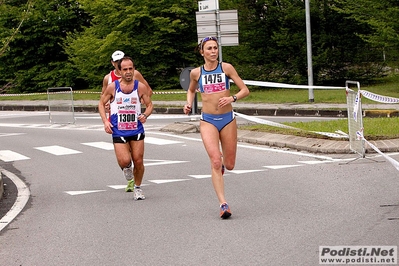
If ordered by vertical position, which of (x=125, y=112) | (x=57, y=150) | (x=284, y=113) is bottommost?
(x=284, y=113)

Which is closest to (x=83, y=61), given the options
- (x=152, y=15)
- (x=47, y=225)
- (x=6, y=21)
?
(x=152, y=15)

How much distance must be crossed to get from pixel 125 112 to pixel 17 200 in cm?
194

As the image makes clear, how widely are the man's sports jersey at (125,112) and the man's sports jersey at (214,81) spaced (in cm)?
159

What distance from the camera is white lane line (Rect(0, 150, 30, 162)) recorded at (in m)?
17.7

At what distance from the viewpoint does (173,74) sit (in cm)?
4266

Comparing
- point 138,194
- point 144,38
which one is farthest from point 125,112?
point 144,38

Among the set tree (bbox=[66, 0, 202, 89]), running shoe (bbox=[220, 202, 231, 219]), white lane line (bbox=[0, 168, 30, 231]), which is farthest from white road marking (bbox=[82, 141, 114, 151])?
tree (bbox=[66, 0, 202, 89])

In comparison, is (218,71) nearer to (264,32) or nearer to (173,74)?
(264,32)

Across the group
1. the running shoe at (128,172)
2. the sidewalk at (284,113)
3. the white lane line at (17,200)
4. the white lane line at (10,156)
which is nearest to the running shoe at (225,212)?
the white lane line at (17,200)

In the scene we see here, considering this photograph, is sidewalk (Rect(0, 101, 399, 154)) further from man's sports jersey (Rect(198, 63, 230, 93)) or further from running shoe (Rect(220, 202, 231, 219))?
running shoe (Rect(220, 202, 231, 219))

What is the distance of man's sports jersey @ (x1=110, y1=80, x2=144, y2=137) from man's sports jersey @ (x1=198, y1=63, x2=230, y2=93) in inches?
62.4

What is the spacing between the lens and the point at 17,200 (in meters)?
12.2

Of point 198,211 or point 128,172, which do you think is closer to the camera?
point 198,211

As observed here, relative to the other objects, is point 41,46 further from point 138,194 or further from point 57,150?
point 138,194
